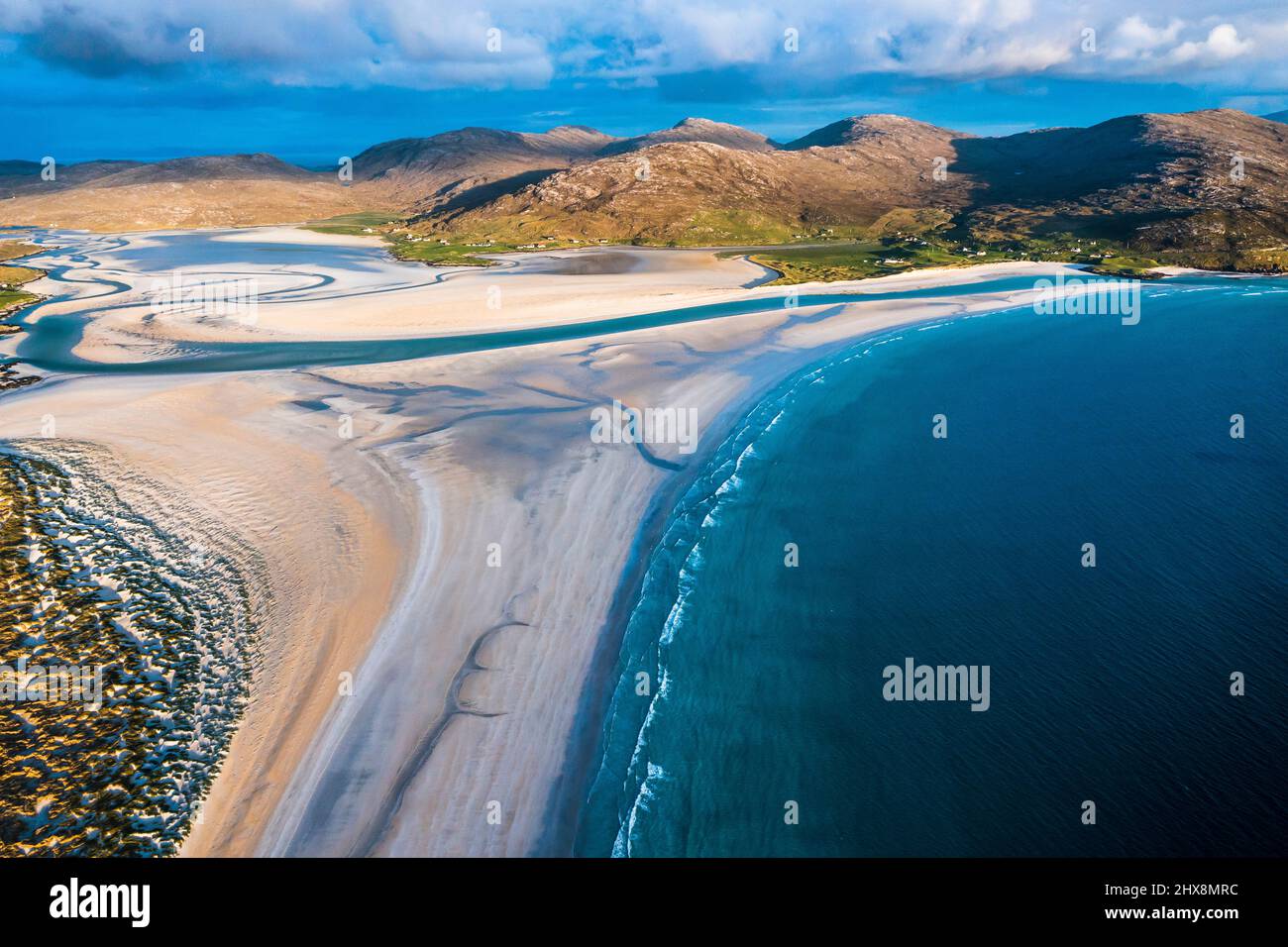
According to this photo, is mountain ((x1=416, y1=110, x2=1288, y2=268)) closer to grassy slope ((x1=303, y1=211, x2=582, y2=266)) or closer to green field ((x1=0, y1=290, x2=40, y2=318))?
grassy slope ((x1=303, y1=211, x2=582, y2=266))

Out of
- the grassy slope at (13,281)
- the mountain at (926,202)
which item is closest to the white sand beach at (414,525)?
the grassy slope at (13,281)

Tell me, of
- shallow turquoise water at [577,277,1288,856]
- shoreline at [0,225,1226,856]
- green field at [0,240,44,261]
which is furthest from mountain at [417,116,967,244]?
shallow turquoise water at [577,277,1288,856]

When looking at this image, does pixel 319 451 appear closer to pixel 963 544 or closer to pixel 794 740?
pixel 794 740

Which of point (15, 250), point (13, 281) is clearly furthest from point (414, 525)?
point (15, 250)

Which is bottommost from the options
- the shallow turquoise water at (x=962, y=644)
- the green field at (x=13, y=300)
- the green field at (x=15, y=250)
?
the shallow turquoise water at (x=962, y=644)

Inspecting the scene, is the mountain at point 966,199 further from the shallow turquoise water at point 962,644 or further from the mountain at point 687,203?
the shallow turquoise water at point 962,644

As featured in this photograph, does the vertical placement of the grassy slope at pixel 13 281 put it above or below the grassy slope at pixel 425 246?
below
